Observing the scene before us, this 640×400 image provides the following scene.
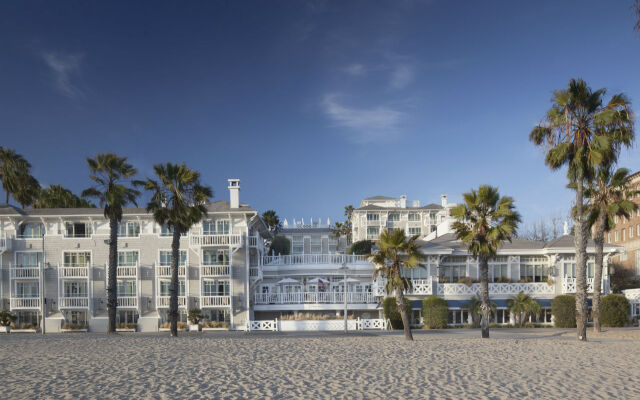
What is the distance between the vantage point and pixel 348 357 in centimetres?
2131

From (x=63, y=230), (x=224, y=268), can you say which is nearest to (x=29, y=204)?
(x=63, y=230)

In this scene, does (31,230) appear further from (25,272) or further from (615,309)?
(615,309)

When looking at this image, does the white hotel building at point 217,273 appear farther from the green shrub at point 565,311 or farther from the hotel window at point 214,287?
the green shrub at point 565,311

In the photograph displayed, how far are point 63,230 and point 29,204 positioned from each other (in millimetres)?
15198

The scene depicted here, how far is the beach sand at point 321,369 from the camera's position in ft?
48.2

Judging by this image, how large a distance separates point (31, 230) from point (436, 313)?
3005cm

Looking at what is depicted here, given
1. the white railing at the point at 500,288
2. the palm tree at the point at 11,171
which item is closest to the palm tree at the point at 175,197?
the white railing at the point at 500,288

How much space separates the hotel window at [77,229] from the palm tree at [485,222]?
91.9 ft

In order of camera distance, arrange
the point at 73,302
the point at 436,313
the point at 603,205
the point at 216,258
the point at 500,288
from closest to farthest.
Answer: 1. the point at 603,205
2. the point at 436,313
3. the point at 500,288
4. the point at 73,302
5. the point at 216,258

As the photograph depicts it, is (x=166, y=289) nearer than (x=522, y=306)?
No

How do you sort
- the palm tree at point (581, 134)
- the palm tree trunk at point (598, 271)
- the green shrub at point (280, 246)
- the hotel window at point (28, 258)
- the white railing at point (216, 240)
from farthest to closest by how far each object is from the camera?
1. the green shrub at point (280, 246)
2. the hotel window at point (28, 258)
3. the white railing at point (216, 240)
4. the palm tree trunk at point (598, 271)
5. the palm tree at point (581, 134)

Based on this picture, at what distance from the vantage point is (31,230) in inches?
1741

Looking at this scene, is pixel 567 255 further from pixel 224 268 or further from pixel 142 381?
pixel 142 381

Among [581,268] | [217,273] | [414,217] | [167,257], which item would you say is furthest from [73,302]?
[414,217]
